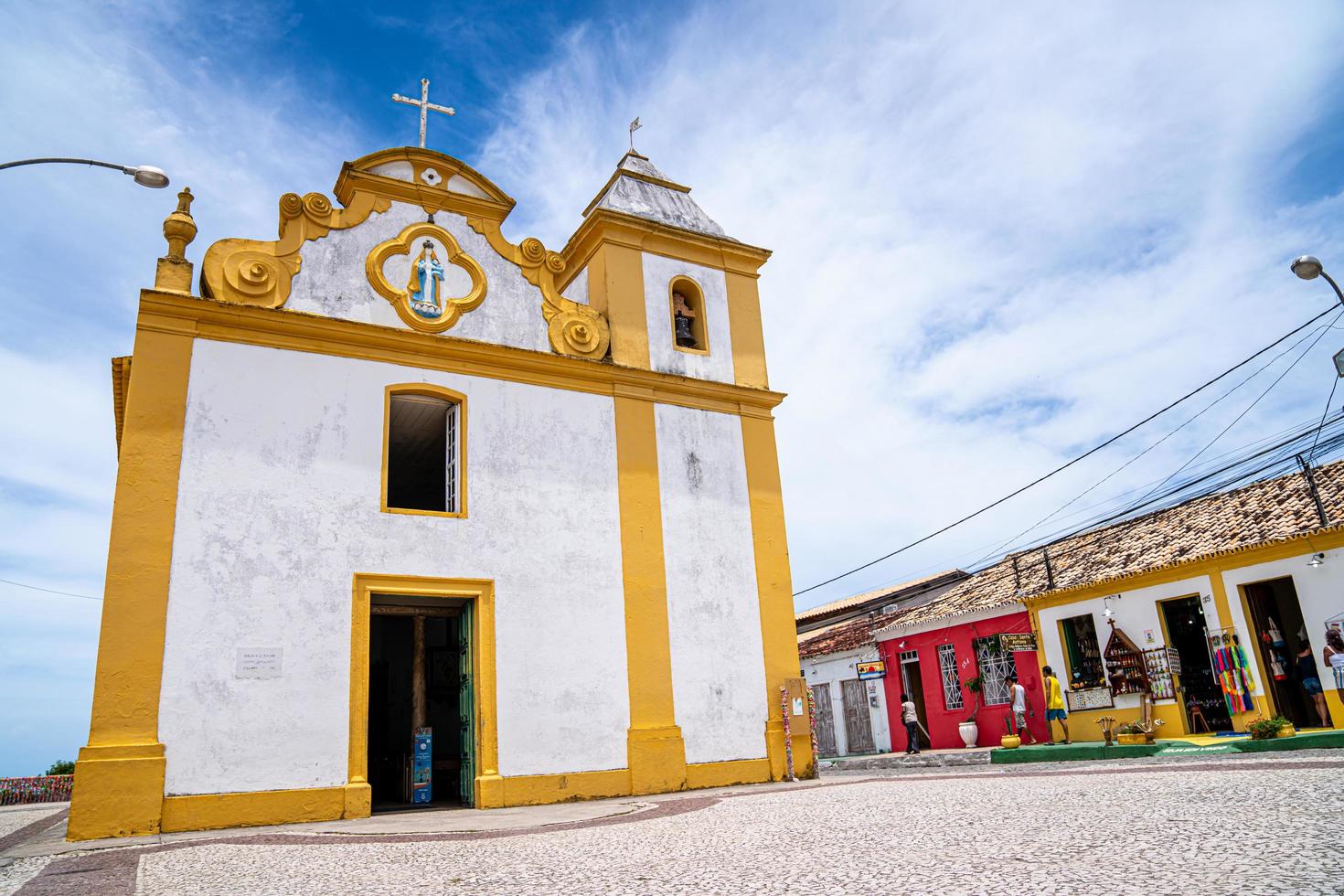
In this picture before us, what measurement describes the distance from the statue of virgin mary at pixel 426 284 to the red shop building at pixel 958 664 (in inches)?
570

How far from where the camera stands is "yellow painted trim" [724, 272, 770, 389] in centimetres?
1464

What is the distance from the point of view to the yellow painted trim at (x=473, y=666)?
32.6 feet

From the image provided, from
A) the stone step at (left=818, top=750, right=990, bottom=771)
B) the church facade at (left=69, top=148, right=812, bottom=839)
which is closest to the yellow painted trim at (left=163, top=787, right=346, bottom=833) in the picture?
the church facade at (left=69, top=148, right=812, bottom=839)

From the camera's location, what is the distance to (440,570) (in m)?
11.0

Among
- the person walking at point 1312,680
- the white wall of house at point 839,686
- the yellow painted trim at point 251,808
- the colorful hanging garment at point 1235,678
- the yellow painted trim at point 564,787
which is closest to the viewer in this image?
the yellow painted trim at point 251,808

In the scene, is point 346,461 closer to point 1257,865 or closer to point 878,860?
point 878,860

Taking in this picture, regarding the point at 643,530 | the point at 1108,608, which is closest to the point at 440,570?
the point at 643,530

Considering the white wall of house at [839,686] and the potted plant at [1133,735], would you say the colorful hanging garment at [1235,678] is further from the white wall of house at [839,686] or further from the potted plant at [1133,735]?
the white wall of house at [839,686]

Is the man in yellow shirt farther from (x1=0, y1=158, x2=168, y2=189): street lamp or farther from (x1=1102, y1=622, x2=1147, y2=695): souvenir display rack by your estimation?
(x1=0, y1=158, x2=168, y2=189): street lamp

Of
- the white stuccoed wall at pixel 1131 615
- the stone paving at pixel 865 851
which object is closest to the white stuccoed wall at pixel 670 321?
the stone paving at pixel 865 851

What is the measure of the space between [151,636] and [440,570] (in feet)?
9.96

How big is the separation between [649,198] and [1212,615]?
12.3 meters

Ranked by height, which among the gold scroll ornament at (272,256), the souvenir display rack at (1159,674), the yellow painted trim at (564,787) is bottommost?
the yellow painted trim at (564,787)

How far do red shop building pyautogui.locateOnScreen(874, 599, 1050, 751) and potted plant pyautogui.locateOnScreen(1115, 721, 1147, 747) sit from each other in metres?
3.40
